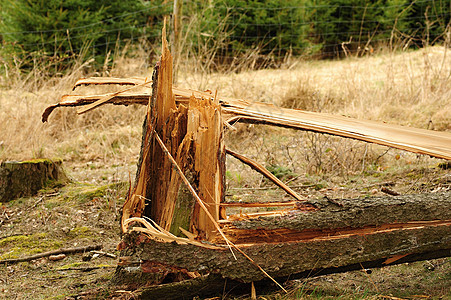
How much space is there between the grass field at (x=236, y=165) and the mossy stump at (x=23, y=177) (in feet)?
0.44

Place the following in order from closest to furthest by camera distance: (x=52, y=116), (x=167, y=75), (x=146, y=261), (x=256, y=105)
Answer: (x=146, y=261) → (x=167, y=75) → (x=256, y=105) → (x=52, y=116)

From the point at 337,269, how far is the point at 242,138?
415 centimetres

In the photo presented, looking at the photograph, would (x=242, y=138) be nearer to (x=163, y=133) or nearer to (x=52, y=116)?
(x=52, y=116)

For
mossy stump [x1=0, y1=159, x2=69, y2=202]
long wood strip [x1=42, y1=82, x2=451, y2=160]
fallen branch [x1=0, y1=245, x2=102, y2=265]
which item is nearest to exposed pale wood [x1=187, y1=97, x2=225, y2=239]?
long wood strip [x1=42, y1=82, x2=451, y2=160]

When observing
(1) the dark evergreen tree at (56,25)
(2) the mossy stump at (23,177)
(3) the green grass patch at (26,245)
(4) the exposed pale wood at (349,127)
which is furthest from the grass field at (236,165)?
(1) the dark evergreen tree at (56,25)

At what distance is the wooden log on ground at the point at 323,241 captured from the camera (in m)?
1.96

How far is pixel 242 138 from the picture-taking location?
6219 mm

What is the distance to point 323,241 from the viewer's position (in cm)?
207

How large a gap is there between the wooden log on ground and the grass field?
19 cm

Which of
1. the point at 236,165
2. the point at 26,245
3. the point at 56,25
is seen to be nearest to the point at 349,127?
the point at 26,245

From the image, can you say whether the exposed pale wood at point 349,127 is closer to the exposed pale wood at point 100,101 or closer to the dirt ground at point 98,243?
the exposed pale wood at point 100,101

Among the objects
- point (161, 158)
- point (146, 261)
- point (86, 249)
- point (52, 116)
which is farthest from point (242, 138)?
point (146, 261)

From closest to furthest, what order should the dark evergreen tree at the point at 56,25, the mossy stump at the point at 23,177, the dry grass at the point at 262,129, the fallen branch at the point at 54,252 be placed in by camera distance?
the fallen branch at the point at 54,252
the mossy stump at the point at 23,177
the dry grass at the point at 262,129
the dark evergreen tree at the point at 56,25

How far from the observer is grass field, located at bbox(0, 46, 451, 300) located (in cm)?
255
